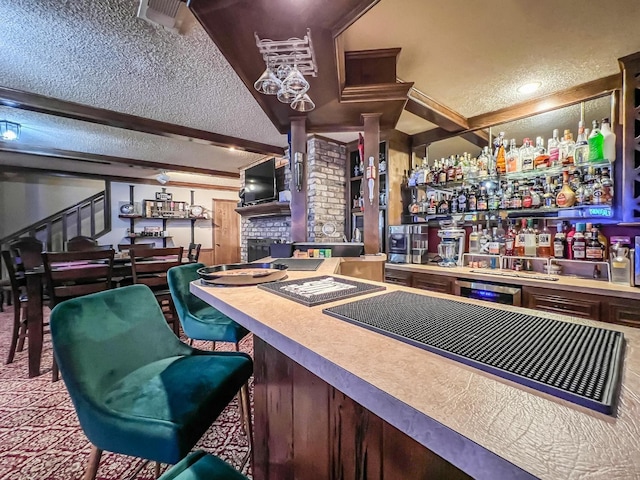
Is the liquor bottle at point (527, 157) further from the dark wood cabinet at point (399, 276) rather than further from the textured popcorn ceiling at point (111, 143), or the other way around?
the textured popcorn ceiling at point (111, 143)

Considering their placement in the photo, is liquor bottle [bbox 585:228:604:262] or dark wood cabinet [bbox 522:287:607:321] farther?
liquor bottle [bbox 585:228:604:262]

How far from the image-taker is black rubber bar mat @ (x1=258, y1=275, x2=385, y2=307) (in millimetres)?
981

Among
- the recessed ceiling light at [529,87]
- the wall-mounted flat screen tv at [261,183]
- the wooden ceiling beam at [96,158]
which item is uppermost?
the wooden ceiling beam at [96,158]

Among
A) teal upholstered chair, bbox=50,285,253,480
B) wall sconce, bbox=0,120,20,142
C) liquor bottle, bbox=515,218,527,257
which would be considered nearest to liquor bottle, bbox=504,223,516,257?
liquor bottle, bbox=515,218,527,257

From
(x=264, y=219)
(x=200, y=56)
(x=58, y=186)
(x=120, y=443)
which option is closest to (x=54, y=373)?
(x=120, y=443)

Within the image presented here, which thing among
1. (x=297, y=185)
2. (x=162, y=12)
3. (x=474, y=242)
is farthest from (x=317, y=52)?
(x=474, y=242)

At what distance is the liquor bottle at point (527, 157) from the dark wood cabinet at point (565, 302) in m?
1.10

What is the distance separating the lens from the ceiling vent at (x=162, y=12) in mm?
1534

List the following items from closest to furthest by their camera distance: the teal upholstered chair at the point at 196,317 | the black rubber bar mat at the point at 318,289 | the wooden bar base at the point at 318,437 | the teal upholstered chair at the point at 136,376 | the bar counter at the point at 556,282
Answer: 1. the wooden bar base at the point at 318,437
2. the teal upholstered chair at the point at 136,376
3. the black rubber bar mat at the point at 318,289
4. the teal upholstered chair at the point at 196,317
5. the bar counter at the point at 556,282

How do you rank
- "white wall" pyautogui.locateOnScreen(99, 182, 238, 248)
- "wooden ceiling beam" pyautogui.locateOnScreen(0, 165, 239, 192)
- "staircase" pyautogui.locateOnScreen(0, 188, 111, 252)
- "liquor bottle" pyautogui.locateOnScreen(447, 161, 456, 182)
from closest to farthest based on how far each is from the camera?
"liquor bottle" pyautogui.locateOnScreen(447, 161, 456, 182) → "wooden ceiling beam" pyautogui.locateOnScreen(0, 165, 239, 192) → "staircase" pyautogui.locateOnScreen(0, 188, 111, 252) → "white wall" pyautogui.locateOnScreen(99, 182, 238, 248)

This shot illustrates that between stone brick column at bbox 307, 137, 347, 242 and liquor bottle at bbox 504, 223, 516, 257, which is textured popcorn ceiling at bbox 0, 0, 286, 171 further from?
liquor bottle at bbox 504, 223, 516, 257

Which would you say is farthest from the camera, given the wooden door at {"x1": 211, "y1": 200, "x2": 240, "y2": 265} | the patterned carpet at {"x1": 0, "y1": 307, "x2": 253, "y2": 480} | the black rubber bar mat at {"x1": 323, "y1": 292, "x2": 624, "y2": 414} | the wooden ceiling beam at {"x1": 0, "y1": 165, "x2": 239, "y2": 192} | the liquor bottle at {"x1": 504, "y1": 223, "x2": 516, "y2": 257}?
the wooden door at {"x1": 211, "y1": 200, "x2": 240, "y2": 265}

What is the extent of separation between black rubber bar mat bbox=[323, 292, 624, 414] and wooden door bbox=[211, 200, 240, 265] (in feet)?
23.1

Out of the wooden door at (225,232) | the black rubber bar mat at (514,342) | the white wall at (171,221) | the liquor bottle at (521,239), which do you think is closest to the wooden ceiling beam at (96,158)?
the white wall at (171,221)
